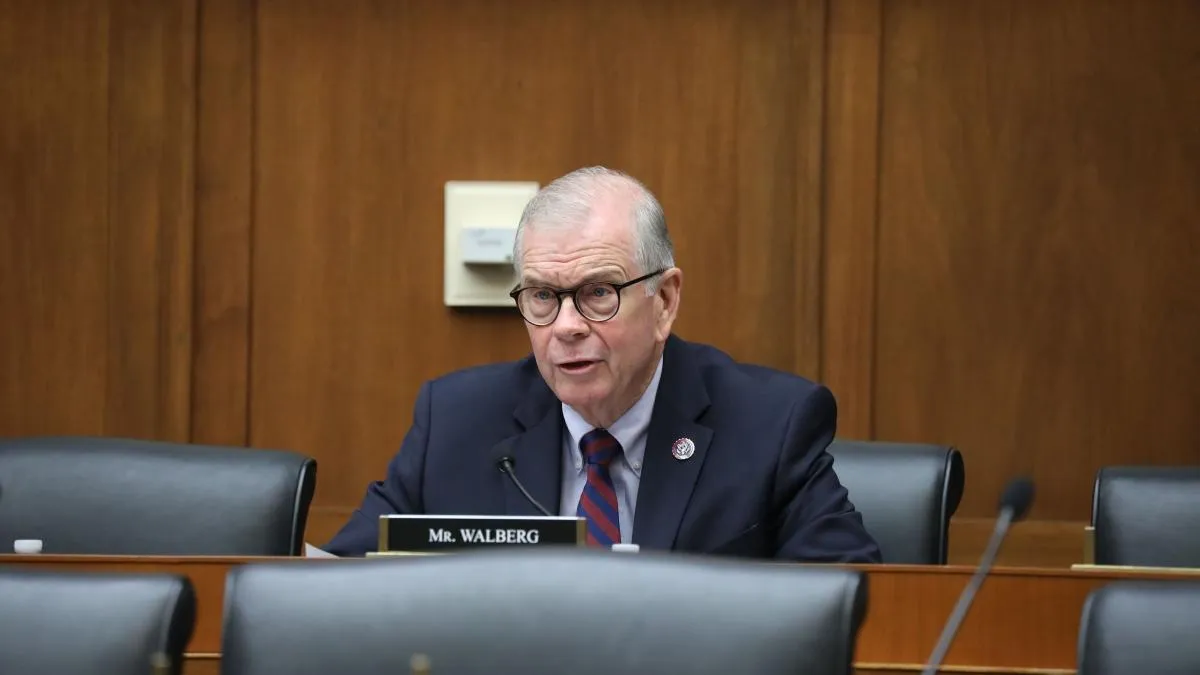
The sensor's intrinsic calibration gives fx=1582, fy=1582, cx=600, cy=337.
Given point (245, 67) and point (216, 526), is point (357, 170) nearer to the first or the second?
point (245, 67)

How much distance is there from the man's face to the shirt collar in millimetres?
75

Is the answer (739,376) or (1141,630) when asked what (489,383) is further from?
(1141,630)

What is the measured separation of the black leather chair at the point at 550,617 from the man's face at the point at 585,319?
1.41 meters

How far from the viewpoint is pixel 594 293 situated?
9.05 ft

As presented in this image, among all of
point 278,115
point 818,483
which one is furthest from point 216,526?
point 278,115

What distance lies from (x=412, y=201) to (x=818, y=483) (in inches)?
70.1

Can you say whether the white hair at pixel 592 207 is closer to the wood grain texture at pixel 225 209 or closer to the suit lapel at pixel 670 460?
the suit lapel at pixel 670 460

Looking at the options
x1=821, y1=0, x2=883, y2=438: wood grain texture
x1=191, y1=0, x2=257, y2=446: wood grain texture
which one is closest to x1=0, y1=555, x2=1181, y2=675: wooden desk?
x1=821, y1=0, x2=883, y2=438: wood grain texture

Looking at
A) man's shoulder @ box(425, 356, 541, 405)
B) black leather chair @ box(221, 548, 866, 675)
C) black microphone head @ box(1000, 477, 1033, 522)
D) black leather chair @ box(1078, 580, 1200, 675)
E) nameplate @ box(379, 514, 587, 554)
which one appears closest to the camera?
black leather chair @ box(221, 548, 866, 675)

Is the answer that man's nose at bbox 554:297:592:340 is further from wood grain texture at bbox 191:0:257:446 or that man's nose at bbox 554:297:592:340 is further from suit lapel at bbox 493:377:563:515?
wood grain texture at bbox 191:0:257:446

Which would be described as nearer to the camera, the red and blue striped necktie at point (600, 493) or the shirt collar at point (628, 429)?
the red and blue striped necktie at point (600, 493)

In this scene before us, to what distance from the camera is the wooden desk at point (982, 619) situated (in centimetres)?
206

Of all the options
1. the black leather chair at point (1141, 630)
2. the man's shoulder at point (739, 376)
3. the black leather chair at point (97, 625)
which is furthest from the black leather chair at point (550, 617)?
the man's shoulder at point (739, 376)

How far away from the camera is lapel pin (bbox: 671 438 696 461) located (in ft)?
9.20
